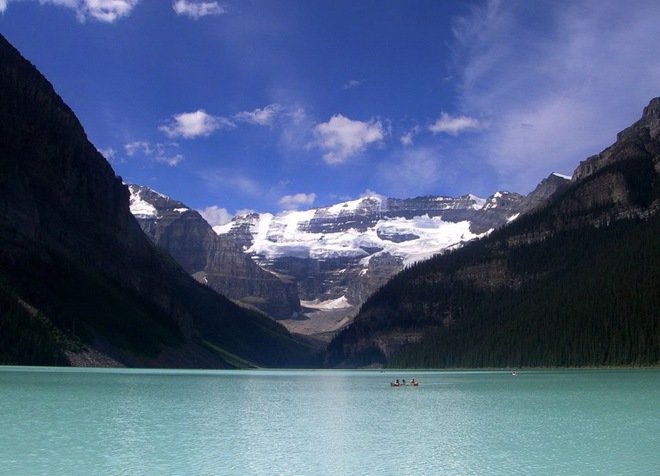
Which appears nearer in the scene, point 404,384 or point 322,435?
point 322,435

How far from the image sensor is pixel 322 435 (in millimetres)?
53500

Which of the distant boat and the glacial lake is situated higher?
the distant boat

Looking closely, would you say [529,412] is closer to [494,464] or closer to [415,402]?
[415,402]

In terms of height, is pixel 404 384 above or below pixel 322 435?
above

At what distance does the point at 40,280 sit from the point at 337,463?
15128cm

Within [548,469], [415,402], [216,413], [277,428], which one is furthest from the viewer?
[415,402]

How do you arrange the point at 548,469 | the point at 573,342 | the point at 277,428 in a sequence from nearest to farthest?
the point at 548,469 < the point at 277,428 < the point at 573,342

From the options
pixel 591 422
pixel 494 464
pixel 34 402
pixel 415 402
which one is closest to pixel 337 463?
pixel 494 464

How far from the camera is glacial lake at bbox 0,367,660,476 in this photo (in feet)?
132

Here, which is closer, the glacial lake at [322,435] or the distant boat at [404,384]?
the glacial lake at [322,435]

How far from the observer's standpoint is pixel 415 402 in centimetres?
8488

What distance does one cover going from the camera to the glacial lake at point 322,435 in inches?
1578

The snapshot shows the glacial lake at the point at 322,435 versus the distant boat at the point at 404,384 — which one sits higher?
the distant boat at the point at 404,384

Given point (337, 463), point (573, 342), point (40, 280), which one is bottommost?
point (337, 463)
